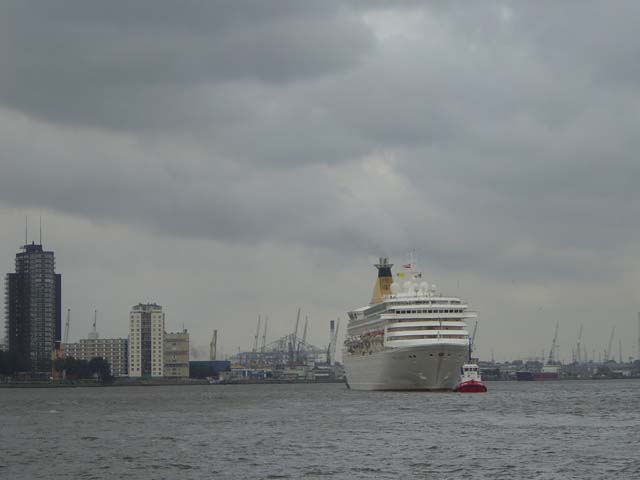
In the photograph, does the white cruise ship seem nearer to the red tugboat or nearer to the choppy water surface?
the red tugboat

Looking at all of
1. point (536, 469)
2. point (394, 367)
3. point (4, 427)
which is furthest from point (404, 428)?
point (394, 367)

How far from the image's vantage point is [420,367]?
125 m

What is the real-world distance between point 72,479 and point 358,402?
213ft

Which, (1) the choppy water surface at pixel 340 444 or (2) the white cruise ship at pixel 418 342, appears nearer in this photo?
(1) the choppy water surface at pixel 340 444

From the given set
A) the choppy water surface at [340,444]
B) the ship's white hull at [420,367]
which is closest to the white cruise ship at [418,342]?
the ship's white hull at [420,367]

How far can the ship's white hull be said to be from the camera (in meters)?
123

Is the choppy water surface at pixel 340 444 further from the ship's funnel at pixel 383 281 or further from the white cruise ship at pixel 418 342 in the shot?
the ship's funnel at pixel 383 281

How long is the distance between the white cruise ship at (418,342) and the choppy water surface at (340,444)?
1695 cm

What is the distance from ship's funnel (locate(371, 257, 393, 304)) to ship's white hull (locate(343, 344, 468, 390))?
99.4ft

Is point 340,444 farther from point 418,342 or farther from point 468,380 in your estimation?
point 468,380

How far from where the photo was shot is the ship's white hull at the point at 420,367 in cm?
12338

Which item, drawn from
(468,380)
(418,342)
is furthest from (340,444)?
(468,380)

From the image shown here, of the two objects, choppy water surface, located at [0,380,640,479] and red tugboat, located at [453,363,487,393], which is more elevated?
red tugboat, located at [453,363,487,393]

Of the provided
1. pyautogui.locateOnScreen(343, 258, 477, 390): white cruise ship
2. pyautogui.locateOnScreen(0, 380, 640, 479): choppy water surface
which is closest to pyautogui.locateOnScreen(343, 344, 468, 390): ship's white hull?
pyautogui.locateOnScreen(343, 258, 477, 390): white cruise ship
